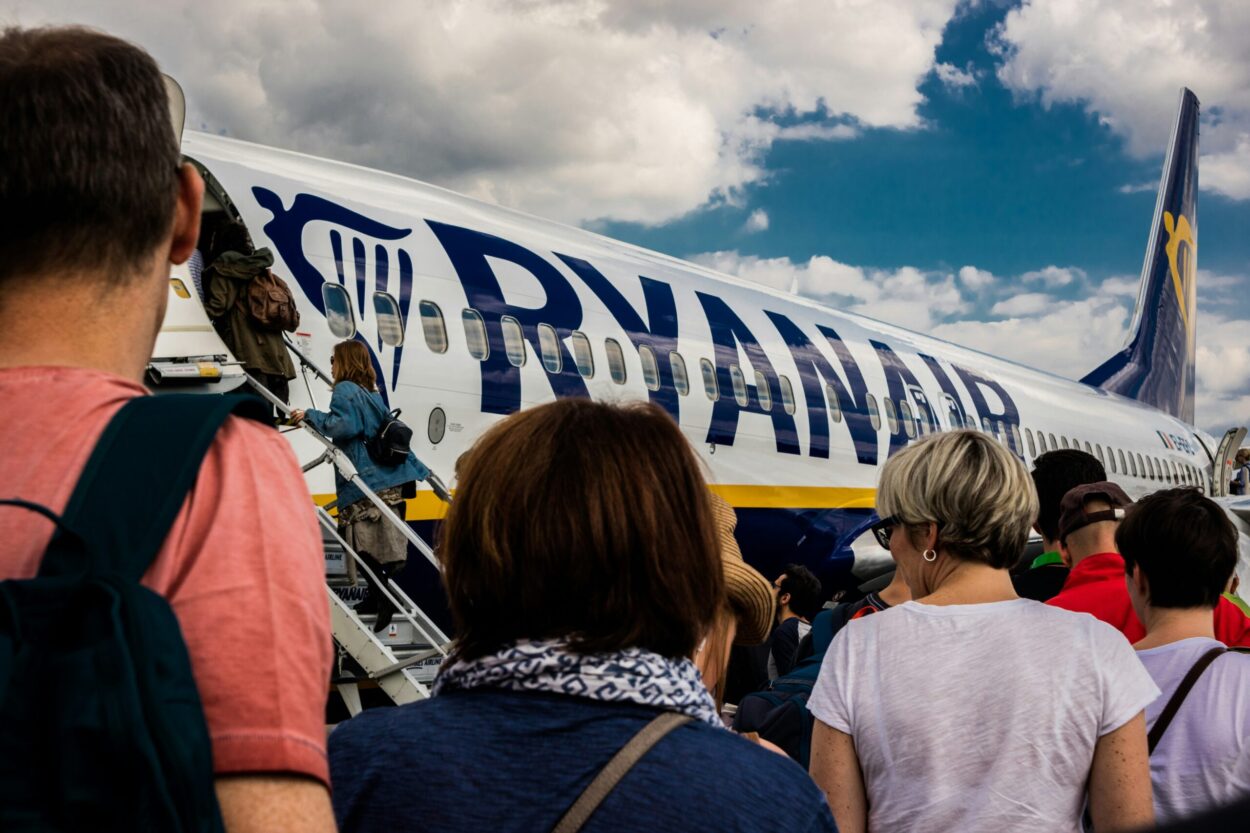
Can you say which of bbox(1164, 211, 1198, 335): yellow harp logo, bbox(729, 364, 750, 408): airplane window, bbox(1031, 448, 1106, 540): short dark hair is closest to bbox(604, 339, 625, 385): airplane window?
bbox(729, 364, 750, 408): airplane window

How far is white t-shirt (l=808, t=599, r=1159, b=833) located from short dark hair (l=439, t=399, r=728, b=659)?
0.87 metres

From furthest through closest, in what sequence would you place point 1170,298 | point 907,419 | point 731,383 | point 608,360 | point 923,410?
point 1170,298
point 923,410
point 907,419
point 731,383
point 608,360

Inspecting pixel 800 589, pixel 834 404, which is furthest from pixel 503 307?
pixel 834 404

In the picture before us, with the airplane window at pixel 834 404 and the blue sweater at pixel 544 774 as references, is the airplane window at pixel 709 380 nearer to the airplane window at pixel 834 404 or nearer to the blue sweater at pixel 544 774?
the airplane window at pixel 834 404

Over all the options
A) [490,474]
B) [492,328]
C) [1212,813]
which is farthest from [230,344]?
[1212,813]

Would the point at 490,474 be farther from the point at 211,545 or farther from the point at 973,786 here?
the point at 973,786

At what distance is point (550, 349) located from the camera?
8273mm

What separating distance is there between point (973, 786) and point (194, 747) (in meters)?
1.64

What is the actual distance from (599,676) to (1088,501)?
8.57 ft

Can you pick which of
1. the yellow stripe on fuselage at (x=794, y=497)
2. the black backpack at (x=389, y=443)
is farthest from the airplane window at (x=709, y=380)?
the black backpack at (x=389, y=443)

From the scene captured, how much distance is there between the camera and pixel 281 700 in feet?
3.15

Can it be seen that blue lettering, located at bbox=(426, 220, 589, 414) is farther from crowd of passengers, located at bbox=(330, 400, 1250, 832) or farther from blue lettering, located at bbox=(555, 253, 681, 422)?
crowd of passengers, located at bbox=(330, 400, 1250, 832)

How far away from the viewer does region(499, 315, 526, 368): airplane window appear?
7922mm

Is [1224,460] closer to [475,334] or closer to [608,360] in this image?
[608,360]
